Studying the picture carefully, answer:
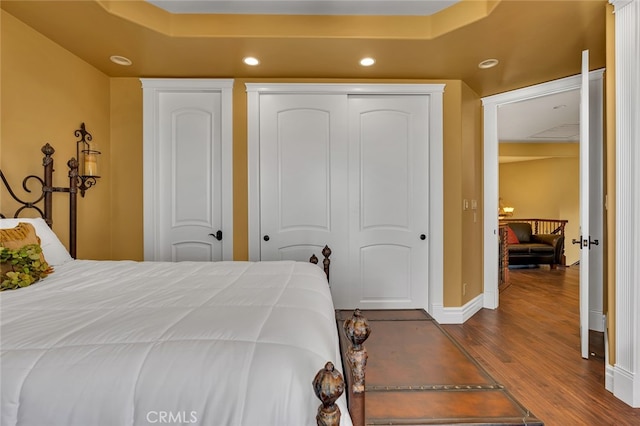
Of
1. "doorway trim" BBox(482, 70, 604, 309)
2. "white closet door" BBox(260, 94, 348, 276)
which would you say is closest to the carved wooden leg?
"white closet door" BBox(260, 94, 348, 276)

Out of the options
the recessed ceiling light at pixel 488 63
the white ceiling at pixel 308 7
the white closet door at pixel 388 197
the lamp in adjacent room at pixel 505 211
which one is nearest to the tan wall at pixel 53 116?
the white ceiling at pixel 308 7

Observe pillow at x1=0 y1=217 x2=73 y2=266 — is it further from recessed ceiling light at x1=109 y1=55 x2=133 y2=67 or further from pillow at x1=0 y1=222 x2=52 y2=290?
recessed ceiling light at x1=109 y1=55 x2=133 y2=67

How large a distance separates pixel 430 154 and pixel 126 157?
3.01 metres

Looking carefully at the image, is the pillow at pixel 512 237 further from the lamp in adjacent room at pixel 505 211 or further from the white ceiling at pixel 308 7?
the white ceiling at pixel 308 7

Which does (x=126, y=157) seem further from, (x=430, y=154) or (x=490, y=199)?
(x=490, y=199)

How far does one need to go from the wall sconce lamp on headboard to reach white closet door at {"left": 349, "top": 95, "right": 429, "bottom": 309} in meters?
2.28

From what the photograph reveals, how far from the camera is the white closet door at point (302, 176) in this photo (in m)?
3.17

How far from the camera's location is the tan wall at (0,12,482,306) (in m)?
2.54

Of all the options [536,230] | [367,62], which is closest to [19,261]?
[367,62]

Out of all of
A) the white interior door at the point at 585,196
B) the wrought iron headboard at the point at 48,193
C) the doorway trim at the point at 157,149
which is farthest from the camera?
the doorway trim at the point at 157,149

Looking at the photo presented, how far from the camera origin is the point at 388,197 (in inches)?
128

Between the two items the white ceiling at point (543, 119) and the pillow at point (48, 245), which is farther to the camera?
the white ceiling at point (543, 119)

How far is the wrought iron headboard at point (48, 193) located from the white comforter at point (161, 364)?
1.37 m

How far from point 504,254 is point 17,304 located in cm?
545
